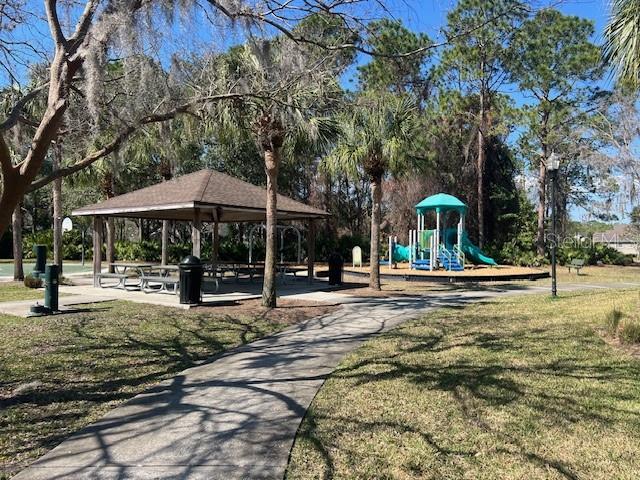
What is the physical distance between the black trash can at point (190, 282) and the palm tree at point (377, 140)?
20.3 ft

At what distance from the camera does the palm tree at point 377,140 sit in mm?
15727

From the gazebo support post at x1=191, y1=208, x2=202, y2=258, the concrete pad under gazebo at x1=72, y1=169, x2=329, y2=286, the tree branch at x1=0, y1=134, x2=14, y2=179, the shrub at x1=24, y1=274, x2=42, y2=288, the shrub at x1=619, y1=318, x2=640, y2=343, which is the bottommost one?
the shrub at x1=619, y1=318, x2=640, y2=343

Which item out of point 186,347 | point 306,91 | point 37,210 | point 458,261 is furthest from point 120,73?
point 37,210

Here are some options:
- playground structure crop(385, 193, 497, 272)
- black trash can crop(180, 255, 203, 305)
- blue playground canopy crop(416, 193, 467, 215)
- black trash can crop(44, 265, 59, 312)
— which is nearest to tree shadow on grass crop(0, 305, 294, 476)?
black trash can crop(44, 265, 59, 312)

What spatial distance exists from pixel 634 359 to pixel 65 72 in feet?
24.7

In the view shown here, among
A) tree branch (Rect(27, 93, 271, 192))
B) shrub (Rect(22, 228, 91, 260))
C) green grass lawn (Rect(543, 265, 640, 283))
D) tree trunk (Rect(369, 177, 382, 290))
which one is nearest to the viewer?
tree branch (Rect(27, 93, 271, 192))

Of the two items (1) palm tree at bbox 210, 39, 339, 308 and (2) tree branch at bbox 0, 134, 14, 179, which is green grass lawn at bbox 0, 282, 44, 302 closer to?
(1) palm tree at bbox 210, 39, 339, 308

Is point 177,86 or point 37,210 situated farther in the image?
point 37,210

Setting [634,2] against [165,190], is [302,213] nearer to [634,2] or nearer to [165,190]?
[165,190]

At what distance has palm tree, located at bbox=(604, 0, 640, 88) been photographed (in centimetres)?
951

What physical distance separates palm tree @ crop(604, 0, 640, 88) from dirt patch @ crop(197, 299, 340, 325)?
7548mm

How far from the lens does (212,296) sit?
14172 millimetres

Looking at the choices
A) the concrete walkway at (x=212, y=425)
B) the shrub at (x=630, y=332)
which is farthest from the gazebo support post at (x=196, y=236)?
the shrub at (x=630, y=332)

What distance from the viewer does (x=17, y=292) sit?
15.2 metres
